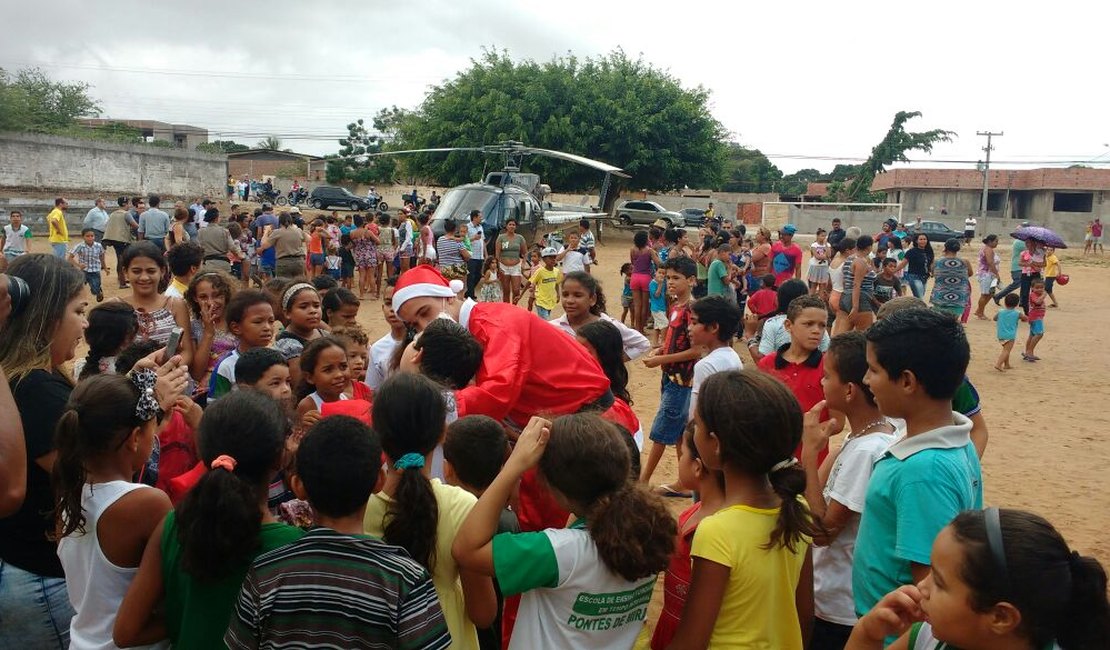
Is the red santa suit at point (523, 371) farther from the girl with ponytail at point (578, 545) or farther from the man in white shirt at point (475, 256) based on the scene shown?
the man in white shirt at point (475, 256)

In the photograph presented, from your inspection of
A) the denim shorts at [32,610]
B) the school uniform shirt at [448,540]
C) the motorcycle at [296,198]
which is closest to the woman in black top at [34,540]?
the denim shorts at [32,610]

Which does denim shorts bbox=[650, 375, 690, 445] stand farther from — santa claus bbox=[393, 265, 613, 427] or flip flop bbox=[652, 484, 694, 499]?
santa claus bbox=[393, 265, 613, 427]

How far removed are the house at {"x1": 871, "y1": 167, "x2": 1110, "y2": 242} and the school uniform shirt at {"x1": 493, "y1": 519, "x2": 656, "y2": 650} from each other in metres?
46.1

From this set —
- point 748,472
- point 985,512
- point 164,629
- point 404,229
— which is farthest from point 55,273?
point 404,229

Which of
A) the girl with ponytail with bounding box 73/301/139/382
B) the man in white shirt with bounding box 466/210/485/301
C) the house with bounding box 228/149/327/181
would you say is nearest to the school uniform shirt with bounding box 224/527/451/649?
the girl with ponytail with bounding box 73/301/139/382

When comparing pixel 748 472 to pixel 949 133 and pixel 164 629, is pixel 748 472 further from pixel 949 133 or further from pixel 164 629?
pixel 949 133

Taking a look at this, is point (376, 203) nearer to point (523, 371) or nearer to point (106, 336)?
point (106, 336)

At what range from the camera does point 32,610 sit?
250 cm

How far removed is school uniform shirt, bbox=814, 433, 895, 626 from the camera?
9.05 ft

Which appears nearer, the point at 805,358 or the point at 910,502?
the point at 910,502

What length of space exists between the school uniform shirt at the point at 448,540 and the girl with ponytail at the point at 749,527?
66 cm

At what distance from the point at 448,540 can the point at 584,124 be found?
112ft

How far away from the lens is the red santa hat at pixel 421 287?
13.4 feet

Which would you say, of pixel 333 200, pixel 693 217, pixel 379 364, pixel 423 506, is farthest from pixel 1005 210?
pixel 423 506
